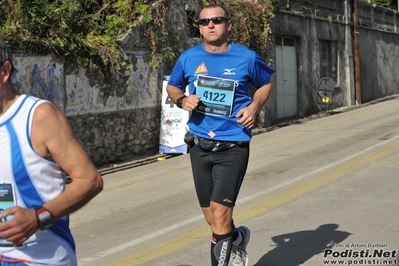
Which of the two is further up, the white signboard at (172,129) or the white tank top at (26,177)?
the white tank top at (26,177)

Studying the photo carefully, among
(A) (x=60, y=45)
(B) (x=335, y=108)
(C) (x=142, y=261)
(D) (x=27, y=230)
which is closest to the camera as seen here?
(D) (x=27, y=230)

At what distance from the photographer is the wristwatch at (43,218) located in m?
2.73

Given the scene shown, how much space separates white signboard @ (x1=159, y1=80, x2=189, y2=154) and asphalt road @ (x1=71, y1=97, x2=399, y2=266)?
0.36 m

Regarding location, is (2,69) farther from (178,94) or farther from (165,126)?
(165,126)

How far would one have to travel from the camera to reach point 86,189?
112 inches

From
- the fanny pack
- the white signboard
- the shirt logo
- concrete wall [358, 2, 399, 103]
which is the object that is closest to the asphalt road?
the white signboard

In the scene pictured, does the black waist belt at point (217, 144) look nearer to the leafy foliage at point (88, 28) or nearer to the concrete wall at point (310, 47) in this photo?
the leafy foliage at point (88, 28)

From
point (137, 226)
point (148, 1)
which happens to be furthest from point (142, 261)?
point (148, 1)

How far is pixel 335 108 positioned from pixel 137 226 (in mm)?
19033

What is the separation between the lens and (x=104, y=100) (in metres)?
13.5

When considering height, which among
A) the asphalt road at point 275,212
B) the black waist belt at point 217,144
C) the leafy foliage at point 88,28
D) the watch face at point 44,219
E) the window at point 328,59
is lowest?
the asphalt road at point 275,212

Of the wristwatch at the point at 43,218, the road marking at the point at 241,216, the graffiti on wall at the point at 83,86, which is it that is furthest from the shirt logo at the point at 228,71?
the graffiti on wall at the point at 83,86

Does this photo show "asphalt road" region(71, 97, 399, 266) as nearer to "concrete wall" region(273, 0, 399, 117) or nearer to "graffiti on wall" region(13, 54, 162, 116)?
"graffiti on wall" region(13, 54, 162, 116)

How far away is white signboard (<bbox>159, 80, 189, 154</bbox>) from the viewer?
14.3m
